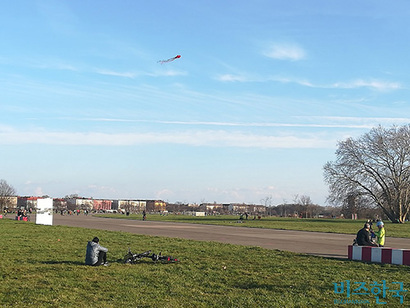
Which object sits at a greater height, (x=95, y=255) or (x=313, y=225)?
(x=95, y=255)

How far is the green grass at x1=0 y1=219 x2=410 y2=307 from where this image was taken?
10.2 meters

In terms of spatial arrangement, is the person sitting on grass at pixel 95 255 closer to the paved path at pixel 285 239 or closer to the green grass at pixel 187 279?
the green grass at pixel 187 279

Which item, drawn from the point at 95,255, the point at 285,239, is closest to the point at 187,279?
the point at 95,255

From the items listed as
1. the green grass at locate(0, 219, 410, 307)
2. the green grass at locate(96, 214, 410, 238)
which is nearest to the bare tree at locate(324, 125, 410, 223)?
the green grass at locate(96, 214, 410, 238)

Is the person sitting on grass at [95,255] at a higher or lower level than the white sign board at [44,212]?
higher

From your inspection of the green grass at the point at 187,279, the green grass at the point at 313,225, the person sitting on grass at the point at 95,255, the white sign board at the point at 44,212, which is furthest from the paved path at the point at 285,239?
the white sign board at the point at 44,212

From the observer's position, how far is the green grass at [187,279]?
10172 mm

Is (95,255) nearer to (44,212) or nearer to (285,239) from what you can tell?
(285,239)

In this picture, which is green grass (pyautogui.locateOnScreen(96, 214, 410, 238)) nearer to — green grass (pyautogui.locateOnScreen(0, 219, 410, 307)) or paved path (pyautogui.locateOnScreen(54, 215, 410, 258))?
paved path (pyautogui.locateOnScreen(54, 215, 410, 258))

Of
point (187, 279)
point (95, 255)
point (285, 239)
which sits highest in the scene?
point (95, 255)

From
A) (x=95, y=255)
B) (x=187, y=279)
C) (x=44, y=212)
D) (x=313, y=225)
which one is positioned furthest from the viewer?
(x=313, y=225)

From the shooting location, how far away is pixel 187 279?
42.0 ft

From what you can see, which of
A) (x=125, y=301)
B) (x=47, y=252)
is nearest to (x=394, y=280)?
(x=125, y=301)

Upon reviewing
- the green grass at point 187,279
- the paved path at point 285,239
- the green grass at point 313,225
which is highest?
the green grass at point 187,279
